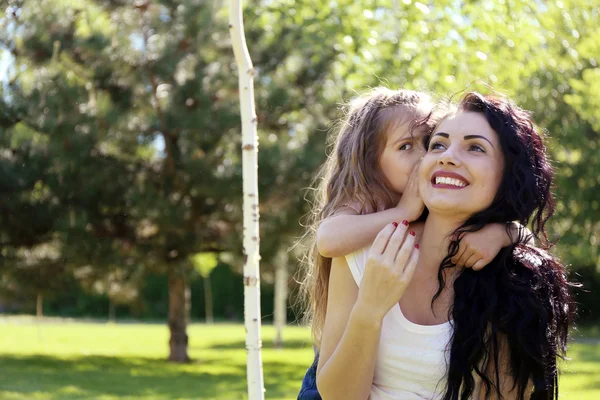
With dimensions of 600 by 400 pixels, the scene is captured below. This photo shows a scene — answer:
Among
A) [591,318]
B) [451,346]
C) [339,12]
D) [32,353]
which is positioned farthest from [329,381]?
[591,318]

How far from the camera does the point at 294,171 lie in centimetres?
1006

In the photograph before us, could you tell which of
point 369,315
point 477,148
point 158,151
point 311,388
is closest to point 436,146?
point 477,148

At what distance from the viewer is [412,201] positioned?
2.14 metres

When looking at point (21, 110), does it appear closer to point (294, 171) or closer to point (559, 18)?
point (294, 171)

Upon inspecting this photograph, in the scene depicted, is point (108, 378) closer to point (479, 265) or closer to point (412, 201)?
point (412, 201)

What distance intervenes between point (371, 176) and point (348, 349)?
2.17ft

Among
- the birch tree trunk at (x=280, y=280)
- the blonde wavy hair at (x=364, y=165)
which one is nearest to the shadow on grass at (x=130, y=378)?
the birch tree trunk at (x=280, y=280)

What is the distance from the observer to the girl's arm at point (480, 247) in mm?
1922

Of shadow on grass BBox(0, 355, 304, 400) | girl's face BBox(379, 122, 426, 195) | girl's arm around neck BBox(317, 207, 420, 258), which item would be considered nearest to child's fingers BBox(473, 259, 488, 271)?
girl's arm around neck BBox(317, 207, 420, 258)

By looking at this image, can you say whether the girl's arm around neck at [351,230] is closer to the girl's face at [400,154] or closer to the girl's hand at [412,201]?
the girl's hand at [412,201]

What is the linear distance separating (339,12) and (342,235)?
602 centimetres

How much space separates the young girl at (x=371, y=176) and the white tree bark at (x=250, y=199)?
159 centimetres

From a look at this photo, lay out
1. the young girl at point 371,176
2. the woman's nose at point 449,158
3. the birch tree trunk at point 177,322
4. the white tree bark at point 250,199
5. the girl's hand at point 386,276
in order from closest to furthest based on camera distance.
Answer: the girl's hand at point 386,276 < the woman's nose at point 449,158 < the young girl at point 371,176 < the white tree bark at point 250,199 < the birch tree trunk at point 177,322

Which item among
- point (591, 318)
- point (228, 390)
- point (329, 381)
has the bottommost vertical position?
point (591, 318)
